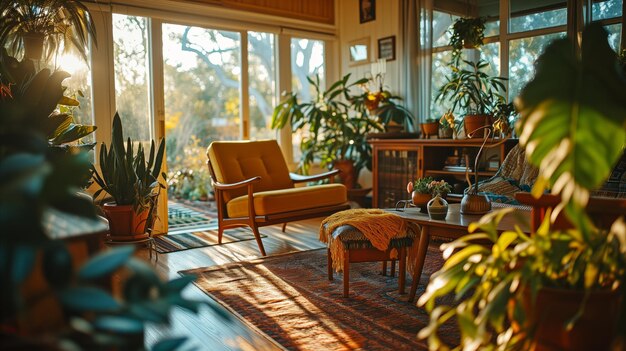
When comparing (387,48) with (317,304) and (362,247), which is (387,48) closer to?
(362,247)

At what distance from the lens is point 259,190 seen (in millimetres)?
4633

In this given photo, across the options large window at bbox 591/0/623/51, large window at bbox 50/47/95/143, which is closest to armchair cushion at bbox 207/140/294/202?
large window at bbox 50/47/95/143

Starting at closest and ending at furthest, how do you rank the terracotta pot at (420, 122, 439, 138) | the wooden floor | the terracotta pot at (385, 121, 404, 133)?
the wooden floor, the terracotta pot at (420, 122, 439, 138), the terracotta pot at (385, 121, 404, 133)

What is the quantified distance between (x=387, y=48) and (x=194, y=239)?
2906 mm

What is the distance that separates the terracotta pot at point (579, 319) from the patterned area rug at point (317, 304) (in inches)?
32.3

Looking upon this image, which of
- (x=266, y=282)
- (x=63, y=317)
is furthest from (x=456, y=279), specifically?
(x=266, y=282)

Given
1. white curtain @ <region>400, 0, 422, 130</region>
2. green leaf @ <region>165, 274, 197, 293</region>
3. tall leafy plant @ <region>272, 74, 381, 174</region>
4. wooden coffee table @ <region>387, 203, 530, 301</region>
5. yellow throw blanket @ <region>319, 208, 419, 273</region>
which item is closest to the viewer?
green leaf @ <region>165, 274, 197, 293</region>

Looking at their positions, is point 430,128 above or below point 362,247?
above

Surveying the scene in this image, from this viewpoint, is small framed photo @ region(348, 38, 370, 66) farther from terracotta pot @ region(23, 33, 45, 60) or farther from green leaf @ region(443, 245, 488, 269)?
green leaf @ region(443, 245, 488, 269)

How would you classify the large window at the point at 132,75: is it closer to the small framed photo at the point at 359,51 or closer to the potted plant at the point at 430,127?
the small framed photo at the point at 359,51

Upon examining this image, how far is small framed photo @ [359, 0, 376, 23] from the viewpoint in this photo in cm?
608

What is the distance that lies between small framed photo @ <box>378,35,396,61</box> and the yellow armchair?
1.78 m

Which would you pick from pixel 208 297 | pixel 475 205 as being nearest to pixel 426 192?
pixel 475 205

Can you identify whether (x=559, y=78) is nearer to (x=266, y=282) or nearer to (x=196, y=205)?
(x=266, y=282)
